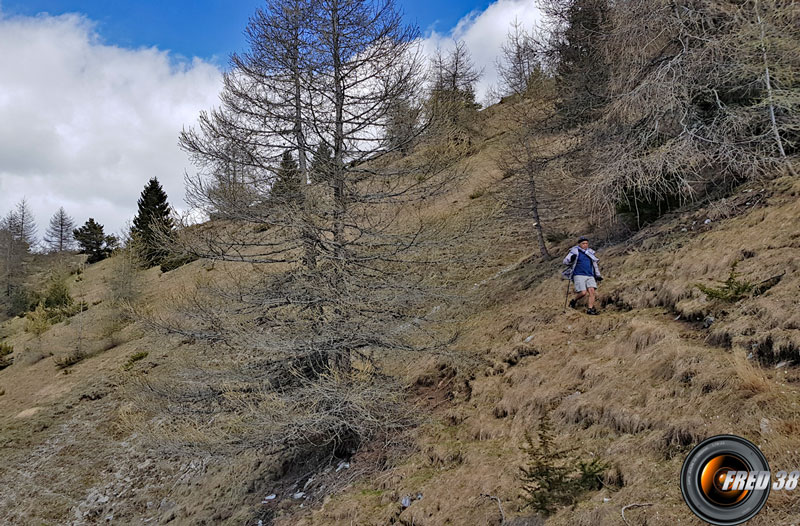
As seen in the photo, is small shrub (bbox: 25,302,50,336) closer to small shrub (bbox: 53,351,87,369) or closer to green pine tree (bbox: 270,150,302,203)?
small shrub (bbox: 53,351,87,369)

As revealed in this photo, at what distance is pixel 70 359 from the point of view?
20.1m

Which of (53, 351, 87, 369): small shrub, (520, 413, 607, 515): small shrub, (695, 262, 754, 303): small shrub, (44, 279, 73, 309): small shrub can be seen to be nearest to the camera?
(520, 413, 607, 515): small shrub

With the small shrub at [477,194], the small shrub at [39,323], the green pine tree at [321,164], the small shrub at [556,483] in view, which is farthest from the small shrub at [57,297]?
the small shrub at [556,483]

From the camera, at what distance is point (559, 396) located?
6.32 metres

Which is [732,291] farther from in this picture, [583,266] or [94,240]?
[94,240]

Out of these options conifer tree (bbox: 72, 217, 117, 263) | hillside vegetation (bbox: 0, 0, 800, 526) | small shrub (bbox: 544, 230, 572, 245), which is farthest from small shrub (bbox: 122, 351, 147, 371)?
conifer tree (bbox: 72, 217, 117, 263)

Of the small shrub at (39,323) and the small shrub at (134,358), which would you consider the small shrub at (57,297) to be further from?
the small shrub at (134,358)

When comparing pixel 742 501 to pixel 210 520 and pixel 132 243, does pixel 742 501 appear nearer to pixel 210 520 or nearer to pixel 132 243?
pixel 210 520

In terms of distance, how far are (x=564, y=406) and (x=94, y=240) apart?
59.3 metres

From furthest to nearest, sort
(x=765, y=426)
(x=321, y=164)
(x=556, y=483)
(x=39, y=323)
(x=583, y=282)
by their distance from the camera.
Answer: (x=39, y=323) < (x=583, y=282) < (x=321, y=164) < (x=556, y=483) < (x=765, y=426)

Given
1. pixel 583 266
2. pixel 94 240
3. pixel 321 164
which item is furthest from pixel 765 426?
pixel 94 240

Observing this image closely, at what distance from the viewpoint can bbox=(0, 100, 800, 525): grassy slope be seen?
168 inches

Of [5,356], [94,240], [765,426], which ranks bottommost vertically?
[765,426]

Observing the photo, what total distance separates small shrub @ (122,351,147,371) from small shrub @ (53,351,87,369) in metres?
3.81
